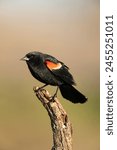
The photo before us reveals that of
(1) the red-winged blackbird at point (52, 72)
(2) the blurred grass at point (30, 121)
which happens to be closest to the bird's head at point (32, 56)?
(1) the red-winged blackbird at point (52, 72)

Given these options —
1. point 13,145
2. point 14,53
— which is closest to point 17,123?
point 13,145

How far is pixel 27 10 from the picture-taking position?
2.98m

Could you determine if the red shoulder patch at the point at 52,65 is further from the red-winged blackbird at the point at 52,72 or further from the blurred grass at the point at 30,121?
the blurred grass at the point at 30,121

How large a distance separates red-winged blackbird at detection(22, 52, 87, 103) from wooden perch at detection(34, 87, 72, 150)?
0.06 meters

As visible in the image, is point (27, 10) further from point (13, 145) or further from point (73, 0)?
point (13, 145)

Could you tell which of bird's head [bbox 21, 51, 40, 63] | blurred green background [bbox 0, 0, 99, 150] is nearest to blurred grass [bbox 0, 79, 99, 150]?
blurred green background [bbox 0, 0, 99, 150]

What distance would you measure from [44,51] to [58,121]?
29cm

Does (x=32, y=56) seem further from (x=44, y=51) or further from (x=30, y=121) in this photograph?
(x=30, y=121)

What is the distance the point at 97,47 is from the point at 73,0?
0.20m

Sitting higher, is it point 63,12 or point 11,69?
point 63,12

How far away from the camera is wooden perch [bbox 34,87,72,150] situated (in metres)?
2.87

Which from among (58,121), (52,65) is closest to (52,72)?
(52,65)

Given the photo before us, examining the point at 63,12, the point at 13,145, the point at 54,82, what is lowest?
the point at 13,145

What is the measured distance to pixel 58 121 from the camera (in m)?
2.87
